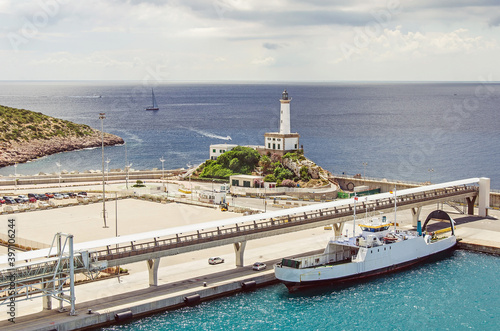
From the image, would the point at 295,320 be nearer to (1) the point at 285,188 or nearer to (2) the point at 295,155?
(1) the point at 285,188

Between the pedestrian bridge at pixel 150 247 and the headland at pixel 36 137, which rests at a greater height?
the headland at pixel 36 137

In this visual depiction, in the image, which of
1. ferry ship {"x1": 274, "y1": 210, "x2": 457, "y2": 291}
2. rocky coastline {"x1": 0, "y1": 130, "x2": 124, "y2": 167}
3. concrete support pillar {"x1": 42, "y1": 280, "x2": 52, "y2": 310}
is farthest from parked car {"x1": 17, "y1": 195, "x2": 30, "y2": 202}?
rocky coastline {"x1": 0, "y1": 130, "x2": 124, "y2": 167}

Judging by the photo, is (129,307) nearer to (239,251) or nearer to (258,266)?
(239,251)

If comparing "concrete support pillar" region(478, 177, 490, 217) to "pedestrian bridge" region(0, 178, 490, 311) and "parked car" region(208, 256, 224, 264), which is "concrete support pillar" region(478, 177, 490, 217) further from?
"parked car" region(208, 256, 224, 264)

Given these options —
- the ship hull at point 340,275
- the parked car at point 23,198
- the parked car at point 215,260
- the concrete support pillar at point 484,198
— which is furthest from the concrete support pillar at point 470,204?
the parked car at point 23,198

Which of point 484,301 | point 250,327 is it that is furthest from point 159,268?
point 484,301

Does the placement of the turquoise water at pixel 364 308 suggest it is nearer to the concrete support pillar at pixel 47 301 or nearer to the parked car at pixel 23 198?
the concrete support pillar at pixel 47 301

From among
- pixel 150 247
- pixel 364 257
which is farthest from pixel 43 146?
pixel 364 257
